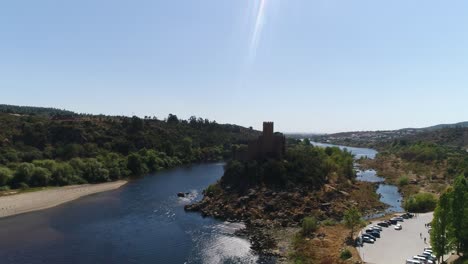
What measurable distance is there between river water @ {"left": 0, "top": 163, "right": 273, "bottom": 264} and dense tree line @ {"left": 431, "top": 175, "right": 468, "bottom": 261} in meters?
19.1

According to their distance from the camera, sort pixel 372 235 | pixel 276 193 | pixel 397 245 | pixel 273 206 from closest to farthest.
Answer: pixel 397 245 < pixel 372 235 < pixel 273 206 < pixel 276 193

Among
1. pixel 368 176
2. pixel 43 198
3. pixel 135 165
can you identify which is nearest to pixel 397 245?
pixel 43 198

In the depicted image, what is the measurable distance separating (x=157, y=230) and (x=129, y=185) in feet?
127

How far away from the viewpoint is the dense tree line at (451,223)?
37.8 meters

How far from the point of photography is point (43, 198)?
75938 millimetres

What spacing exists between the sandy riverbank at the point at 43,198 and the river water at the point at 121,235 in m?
2.76

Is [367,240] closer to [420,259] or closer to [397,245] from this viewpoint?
[397,245]

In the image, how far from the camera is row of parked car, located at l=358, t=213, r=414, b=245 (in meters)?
50.9

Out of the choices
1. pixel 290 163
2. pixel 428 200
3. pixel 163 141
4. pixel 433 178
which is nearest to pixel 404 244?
pixel 428 200

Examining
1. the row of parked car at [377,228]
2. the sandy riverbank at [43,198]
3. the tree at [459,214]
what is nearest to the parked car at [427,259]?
the tree at [459,214]

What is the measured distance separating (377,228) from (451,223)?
1881 cm

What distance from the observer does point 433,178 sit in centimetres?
11112

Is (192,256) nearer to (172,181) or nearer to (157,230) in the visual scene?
(157,230)

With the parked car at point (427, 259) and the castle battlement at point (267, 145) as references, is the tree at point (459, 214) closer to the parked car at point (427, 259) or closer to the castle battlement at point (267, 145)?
the parked car at point (427, 259)
